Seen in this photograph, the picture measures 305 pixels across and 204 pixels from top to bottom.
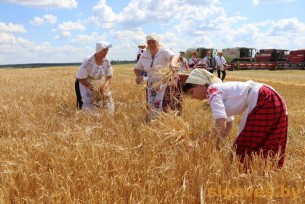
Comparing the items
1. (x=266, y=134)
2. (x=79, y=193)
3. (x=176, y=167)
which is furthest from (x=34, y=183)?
(x=266, y=134)

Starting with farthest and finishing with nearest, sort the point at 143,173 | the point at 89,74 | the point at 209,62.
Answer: the point at 209,62, the point at 89,74, the point at 143,173

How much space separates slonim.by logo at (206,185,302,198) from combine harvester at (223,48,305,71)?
129ft

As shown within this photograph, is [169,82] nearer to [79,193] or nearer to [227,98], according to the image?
[227,98]

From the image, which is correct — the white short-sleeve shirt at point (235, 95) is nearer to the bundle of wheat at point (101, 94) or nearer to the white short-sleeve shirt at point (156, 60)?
the white short-sleeve shirt at point (156, 60)

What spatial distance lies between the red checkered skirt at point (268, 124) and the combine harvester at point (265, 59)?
38.6 m

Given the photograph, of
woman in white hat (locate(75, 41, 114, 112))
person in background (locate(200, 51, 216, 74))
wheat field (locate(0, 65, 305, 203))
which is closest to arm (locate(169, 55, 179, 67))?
woman in white hat (locate(75, 41, 114, 112))

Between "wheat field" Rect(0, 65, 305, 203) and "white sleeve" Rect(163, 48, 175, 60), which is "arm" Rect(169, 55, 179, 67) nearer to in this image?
"white sleeve" Rect(163, 48, 175, 60)

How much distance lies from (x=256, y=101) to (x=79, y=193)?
1746 millimetres

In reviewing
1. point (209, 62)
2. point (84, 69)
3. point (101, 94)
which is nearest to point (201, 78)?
point (101, 94)

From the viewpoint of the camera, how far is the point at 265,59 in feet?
147

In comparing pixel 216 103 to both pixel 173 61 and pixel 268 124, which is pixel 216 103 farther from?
pixel 173 61

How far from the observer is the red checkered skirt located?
3309 mm

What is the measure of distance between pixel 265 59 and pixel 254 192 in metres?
44.7

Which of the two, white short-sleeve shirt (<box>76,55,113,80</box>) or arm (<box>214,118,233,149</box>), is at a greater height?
white short-sleeve shirt (<box>76,55,113,80</box>)
